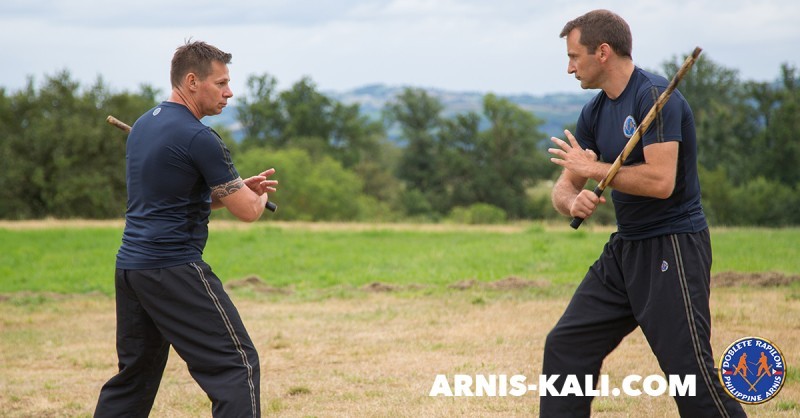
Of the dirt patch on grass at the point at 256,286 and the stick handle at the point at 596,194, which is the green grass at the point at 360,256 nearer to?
the dirt patch on grass at the point at 256,286

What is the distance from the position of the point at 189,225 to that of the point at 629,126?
236cm

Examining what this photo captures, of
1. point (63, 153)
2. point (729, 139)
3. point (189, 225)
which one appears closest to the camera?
point (189, 225)

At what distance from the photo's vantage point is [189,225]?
4.87 metres

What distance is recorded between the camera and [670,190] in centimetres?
444

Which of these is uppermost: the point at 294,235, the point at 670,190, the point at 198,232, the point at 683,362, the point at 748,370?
the point at 670,190

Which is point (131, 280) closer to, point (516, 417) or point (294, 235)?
point (516, 417)

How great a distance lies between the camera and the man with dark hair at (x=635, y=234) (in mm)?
4473

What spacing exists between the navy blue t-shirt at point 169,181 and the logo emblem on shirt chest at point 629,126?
2.03 meters

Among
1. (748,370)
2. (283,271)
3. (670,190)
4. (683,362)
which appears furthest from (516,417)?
(283,271)

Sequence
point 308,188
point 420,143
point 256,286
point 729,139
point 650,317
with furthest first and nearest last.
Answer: point 420,143
point 729,139
point 308,188
point 256,286
point 650,317

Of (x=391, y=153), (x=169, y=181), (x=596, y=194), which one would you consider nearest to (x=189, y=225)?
(x=169, y=181)

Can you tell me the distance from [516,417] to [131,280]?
2.98 m

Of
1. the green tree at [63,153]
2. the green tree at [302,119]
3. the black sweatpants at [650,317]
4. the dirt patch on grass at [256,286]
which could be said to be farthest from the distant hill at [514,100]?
the black sweatpants at [650,317]

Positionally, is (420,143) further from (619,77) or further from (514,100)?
(619,77)
